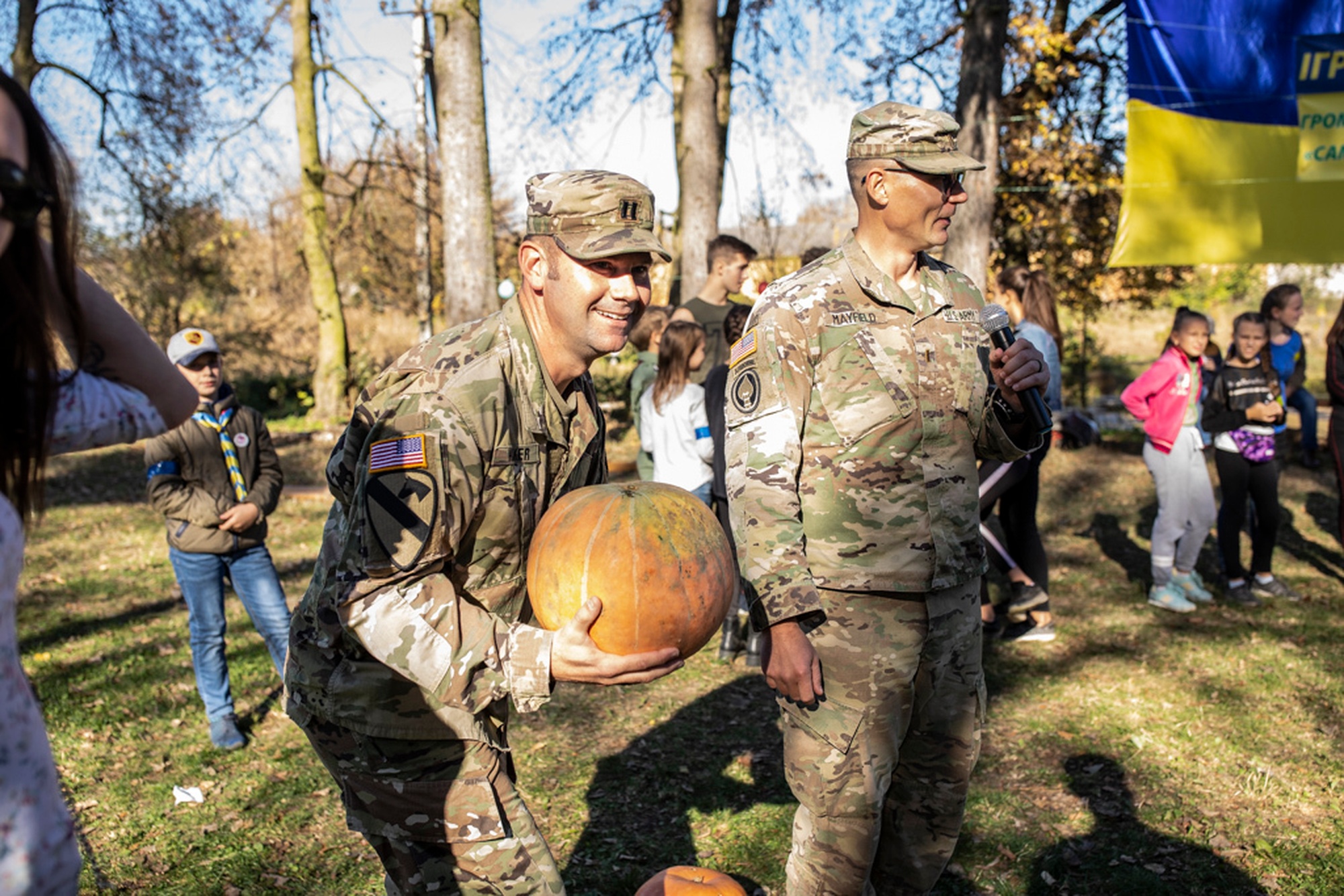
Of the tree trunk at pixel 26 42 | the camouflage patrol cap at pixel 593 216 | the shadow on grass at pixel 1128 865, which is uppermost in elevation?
the tree trunk at pixel 26 42

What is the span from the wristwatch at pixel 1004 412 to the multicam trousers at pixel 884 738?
1.75ft

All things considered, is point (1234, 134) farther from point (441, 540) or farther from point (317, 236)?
point (317, 236)

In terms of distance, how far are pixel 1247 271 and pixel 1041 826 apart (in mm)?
36366

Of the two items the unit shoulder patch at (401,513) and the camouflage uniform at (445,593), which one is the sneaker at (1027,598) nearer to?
the camouflage uniform at (445,593)

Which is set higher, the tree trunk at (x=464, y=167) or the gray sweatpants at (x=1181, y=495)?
the tree trunk at (x=464, y=167)

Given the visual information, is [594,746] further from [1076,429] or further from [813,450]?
[1076,429]

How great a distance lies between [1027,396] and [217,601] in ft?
14.4

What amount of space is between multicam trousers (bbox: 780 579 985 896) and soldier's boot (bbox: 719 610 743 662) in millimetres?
3397

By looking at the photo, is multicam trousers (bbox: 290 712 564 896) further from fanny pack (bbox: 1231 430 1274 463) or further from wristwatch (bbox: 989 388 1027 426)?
fanny pack (bbox: 1231 430 1274 463)

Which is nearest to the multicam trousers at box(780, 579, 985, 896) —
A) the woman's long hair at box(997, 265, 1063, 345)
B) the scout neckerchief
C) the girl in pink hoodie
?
the scout neckerchief

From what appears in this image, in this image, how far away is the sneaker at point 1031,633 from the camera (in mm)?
6793

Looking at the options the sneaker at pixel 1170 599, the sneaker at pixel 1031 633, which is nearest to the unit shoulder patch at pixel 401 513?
the sneaker at pixel 1031 633

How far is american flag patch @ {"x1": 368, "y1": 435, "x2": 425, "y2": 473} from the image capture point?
217cm

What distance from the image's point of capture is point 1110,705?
567cm
